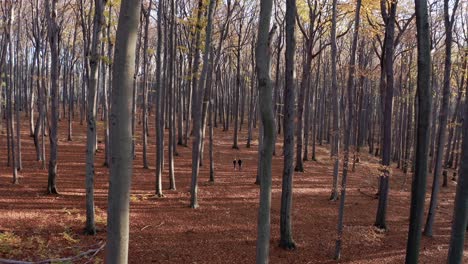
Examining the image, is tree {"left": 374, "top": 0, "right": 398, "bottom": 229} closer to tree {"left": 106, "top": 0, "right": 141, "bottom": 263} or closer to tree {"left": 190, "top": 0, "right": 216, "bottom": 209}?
tree {"left": 190, "top": 0, "right": 216, "bottom": 209}

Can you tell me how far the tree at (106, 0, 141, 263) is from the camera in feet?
9.11

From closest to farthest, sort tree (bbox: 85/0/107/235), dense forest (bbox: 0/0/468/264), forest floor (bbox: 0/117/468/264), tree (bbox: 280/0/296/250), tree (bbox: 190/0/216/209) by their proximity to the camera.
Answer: dense forest (bbox: 0/0/468/264), forest floor (bbox: 0/117/468/264), tree (bbox: 85/0/107/235), tree (bbox: 280/0/296/250), tree (bbox: 190/0/216/209)

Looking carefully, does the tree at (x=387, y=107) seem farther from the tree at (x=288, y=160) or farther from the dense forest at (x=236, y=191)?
the tree at (x=288, y=160)

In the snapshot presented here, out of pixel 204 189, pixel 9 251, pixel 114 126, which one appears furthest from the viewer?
pixel 204 189

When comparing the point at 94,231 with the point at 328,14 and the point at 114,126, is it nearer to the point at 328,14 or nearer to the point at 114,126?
the point at 114,126

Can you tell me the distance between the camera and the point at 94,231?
845 cm

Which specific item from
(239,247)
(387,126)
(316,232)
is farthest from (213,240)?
(387,126)

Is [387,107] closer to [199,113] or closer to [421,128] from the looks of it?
[421,128]

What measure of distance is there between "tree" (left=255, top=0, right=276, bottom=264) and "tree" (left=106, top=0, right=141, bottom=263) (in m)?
2.54

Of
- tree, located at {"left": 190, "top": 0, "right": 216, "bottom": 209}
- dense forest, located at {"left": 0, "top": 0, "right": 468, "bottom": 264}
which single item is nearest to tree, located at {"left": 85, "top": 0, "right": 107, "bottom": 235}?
dense forest, located at {"left": 0, "top": 0, "right": 468, "bottom": 264}

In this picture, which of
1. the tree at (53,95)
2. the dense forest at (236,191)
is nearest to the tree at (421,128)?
the dense forest at (236,191)

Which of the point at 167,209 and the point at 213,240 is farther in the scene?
the point at 167,209

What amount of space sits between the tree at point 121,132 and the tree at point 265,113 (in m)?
2.54

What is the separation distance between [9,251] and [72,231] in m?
1.70
